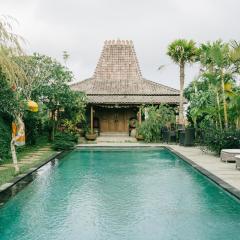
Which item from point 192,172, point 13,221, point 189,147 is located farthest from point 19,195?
point 189,147

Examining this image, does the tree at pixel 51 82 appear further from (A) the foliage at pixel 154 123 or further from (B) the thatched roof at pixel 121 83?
(B) the thatched roof at pixel 121 83

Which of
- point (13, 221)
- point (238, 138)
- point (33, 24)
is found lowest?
point (13, 221)

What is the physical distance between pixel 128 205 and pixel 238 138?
909cm

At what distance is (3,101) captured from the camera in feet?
37.4

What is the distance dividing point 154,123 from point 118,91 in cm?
680

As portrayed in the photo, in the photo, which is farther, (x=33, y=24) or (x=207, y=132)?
(x=207, y=132)

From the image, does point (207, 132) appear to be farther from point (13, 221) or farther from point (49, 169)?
point (13, 221)

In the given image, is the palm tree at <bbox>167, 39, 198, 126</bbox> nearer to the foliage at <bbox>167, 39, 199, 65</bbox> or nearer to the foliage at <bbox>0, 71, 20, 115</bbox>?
the foliage at <bbox>167, 39, 199, 65</bbox>

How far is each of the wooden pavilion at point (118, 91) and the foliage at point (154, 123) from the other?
1.89 meters

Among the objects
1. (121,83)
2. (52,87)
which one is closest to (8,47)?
(52,87)

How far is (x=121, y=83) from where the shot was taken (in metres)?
33.9

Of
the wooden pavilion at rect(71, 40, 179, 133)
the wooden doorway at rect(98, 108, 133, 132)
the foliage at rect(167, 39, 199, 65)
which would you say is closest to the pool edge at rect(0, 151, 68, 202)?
the foliage at rect(167, 39, 199, 65)

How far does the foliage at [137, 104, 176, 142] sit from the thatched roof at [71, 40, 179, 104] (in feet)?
10.3

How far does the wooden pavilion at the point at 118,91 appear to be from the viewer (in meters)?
30.3
